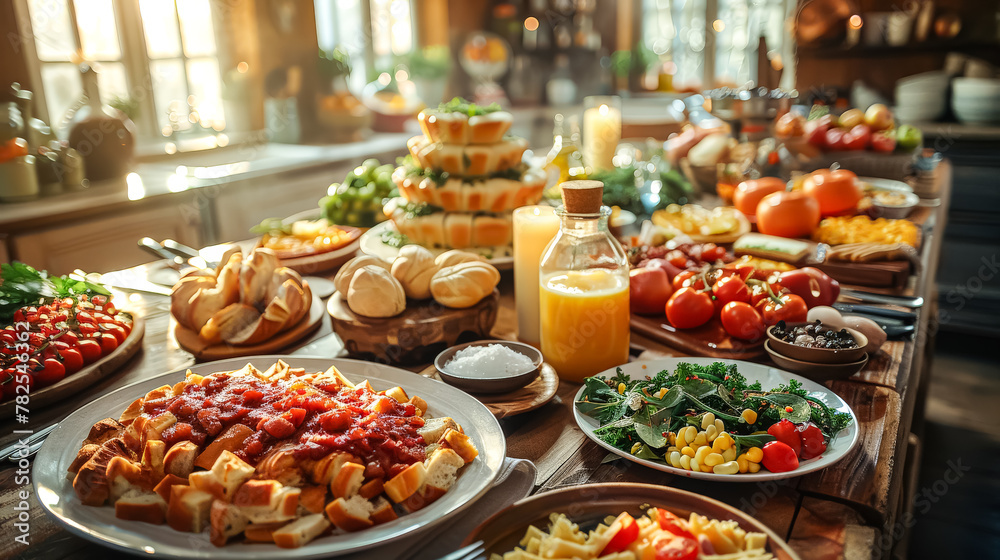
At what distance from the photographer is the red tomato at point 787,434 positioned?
1.06 meters

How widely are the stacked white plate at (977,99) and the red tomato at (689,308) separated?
4.83m

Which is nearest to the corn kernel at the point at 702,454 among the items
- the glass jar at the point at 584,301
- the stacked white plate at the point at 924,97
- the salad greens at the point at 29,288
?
the glass jar at the point at 584,301

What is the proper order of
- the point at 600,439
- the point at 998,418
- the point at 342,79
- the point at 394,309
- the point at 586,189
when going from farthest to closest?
the point at 342,79 → the point at 998,418 → the point at 394,309 → the point at 586,189 → the point at 600,439

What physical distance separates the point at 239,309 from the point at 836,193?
218 cm

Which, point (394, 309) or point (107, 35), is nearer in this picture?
point (394, 309)

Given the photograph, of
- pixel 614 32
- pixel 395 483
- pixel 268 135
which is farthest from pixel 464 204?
pixel 614 32

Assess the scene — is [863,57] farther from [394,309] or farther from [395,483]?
[395,483]

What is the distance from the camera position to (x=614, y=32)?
782cm

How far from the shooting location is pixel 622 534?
2.72 ft

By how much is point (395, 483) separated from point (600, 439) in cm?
35

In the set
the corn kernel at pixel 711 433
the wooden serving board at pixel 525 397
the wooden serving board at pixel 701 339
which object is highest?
the corn kernel at pixel 711 433

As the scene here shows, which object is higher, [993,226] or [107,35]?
[107,35]

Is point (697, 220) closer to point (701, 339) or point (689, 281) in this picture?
point (689, 281)

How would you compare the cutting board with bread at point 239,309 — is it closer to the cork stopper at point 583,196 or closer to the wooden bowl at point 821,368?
the cork stopper at point 583,196
